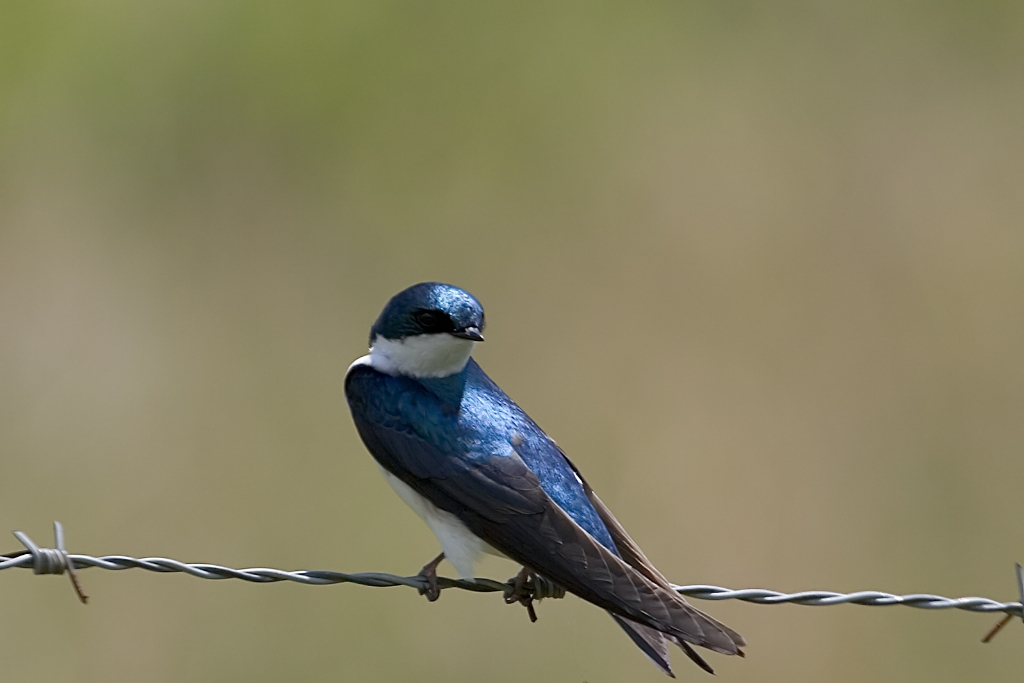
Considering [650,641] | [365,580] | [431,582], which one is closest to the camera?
[365,580]

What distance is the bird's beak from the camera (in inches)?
143

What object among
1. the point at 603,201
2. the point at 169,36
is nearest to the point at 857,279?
the point at 603,201

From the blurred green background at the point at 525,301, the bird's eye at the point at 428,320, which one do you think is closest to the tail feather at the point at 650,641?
the bird's eye at the point at 428,320

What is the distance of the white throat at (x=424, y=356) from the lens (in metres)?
3.76

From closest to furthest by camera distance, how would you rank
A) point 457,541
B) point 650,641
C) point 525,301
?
point 650,641
point 457,541
point 525,301

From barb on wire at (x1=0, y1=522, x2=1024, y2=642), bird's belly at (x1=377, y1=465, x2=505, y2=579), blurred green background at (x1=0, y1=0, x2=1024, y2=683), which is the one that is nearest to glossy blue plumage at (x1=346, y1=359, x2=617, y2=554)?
bird's belly at (x1=377, y1=465, x2=505, y2=579)

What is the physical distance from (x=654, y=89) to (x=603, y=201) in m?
1.11

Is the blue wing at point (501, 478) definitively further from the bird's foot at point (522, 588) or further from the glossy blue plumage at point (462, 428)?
the bird's foot at point (522, 588)

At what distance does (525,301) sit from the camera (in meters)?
6.89

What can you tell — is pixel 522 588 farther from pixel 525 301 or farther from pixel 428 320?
pixel 525 301

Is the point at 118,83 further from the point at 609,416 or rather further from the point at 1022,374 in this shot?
the point at 1022,374

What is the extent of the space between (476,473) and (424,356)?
0.47 m

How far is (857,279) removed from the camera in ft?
22.7

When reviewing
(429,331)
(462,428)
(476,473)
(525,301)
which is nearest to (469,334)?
(429,331)
